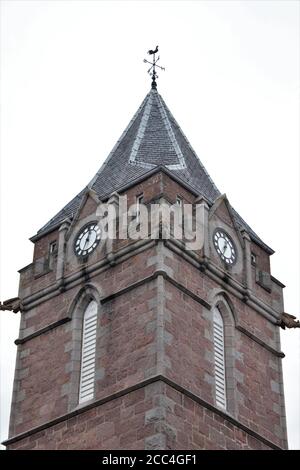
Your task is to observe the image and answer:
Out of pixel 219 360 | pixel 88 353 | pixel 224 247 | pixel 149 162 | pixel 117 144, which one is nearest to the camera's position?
pixel 88 353

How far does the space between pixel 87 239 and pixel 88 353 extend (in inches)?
183

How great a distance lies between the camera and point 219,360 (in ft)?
155

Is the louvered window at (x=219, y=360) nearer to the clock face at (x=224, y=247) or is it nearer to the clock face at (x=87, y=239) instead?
the clock face at (x=224, y=247)

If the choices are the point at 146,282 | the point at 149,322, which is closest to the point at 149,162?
the point at 146,282

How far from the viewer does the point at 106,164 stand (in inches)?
2094

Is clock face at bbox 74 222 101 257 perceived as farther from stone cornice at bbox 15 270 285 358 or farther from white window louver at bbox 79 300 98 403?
stone cornice at bbox 15 270 285 358

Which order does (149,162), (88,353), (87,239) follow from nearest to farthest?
(88,353), (87,239), (149,162)

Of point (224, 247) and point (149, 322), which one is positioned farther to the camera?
point (224, 247)

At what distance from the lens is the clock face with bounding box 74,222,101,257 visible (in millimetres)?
49219

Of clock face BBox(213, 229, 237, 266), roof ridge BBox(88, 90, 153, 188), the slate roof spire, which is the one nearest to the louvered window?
clock face BBox(213, 229, 237, 266)

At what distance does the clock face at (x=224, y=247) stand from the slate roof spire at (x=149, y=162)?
1411 mm

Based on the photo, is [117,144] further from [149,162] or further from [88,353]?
[88,353]

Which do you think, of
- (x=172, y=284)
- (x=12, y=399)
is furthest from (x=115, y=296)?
(x=12, y=399)
